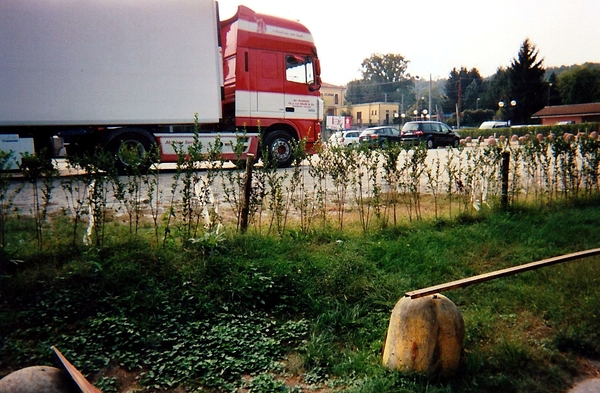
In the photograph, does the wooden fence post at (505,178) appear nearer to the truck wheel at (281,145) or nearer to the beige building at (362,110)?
the truck wheel at (281,145)

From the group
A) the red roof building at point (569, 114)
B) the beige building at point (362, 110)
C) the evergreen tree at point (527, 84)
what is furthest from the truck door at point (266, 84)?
the beige building at point (362, 110)

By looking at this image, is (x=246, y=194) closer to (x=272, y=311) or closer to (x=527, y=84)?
(x=272, y=311)

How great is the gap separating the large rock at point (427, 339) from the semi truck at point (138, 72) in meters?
6.65

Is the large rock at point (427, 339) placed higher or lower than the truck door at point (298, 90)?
lower

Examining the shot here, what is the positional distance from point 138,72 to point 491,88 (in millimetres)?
61695

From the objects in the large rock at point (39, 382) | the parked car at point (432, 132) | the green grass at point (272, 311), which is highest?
the parked car at point (432, 132)

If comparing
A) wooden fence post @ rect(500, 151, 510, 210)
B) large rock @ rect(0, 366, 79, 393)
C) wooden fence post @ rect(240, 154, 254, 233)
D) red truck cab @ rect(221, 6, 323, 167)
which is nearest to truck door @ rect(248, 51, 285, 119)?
red truck cab @ rect(221, 6, 323, 167)

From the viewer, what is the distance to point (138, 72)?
11109mm

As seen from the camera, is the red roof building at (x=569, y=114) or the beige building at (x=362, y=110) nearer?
the red roof building at (x=569, y=114)

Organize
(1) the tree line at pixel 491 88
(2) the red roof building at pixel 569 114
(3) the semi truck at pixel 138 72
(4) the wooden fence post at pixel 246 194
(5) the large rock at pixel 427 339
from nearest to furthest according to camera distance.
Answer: (5) the large rock at pixel 427 339
(4) the wooden fence post at pixel 246 194
(3) the semi truck at pixel 138 72
(2) the red roof building at pixel 569 114
(1) the tree line at pixel 491 88

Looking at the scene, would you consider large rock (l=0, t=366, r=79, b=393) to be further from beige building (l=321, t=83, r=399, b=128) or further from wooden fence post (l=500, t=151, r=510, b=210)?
beige building (l=321, t=83, r=399, b=128)

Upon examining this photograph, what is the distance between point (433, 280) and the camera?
467cm

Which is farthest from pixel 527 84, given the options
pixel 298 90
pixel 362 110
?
pixel 298 90

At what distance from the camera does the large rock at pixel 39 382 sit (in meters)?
2.23
